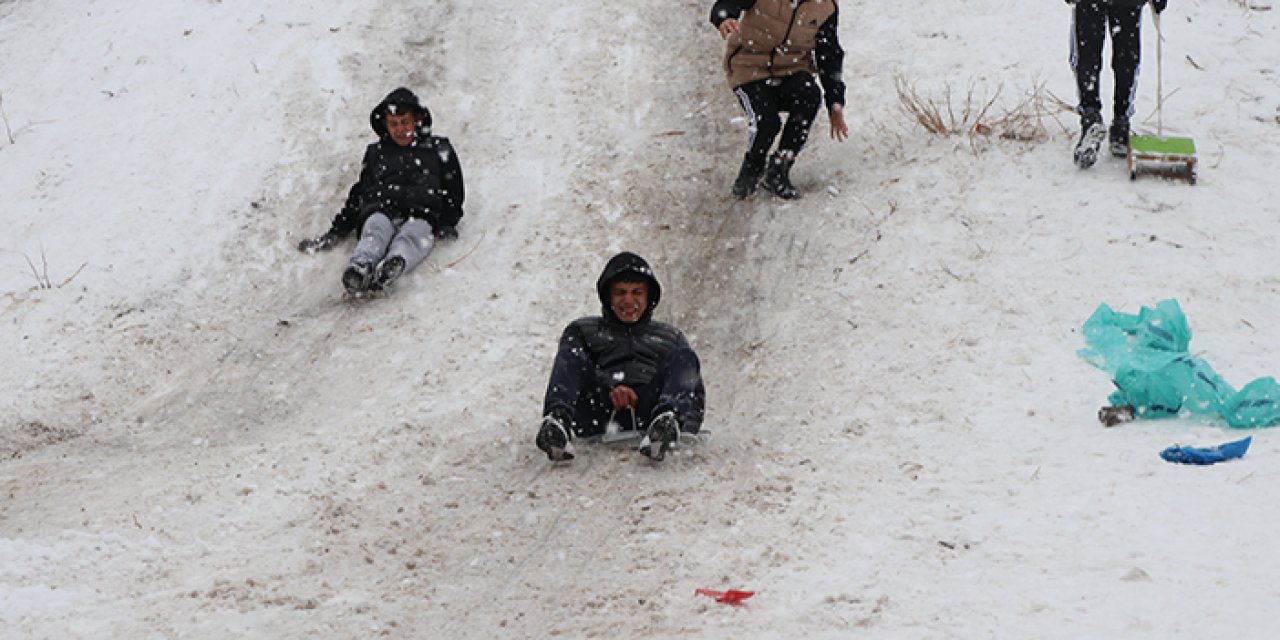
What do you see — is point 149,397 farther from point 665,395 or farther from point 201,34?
point 201,34

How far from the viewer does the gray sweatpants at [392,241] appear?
7609 millimetres

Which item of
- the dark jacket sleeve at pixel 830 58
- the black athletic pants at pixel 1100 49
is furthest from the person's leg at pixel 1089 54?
the dark jacket sleeve at pixel 830 58

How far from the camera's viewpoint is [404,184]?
26.8 feet

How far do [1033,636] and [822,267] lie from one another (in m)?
3.98

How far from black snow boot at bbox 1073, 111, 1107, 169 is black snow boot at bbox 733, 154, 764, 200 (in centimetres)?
197

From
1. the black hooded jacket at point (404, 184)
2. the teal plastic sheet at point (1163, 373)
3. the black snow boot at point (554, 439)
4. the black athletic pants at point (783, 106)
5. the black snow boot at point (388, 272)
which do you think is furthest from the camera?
the black hooded jacket at point (404, 184)

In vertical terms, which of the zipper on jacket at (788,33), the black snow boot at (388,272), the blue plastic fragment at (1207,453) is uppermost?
the zipper on jacket at (788,33)

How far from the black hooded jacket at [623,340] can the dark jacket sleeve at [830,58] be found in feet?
8.12

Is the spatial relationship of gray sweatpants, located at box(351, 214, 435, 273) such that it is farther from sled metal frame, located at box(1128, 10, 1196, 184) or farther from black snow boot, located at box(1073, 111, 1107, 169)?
sled metal frame, located at box(1128, 10, 1196, 184)

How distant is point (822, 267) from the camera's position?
742 cm

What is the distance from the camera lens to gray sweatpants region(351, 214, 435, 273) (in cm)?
761

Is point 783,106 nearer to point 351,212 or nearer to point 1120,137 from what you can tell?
point 1120,137

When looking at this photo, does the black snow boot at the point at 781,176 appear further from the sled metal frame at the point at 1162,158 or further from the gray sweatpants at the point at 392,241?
the gray sweatpants at the point at 392,241

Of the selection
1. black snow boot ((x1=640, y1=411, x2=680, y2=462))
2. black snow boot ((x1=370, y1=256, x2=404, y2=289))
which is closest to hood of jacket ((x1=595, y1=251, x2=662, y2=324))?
black snow boot ((x1=640, y1=411, x2=680, y2=462))
